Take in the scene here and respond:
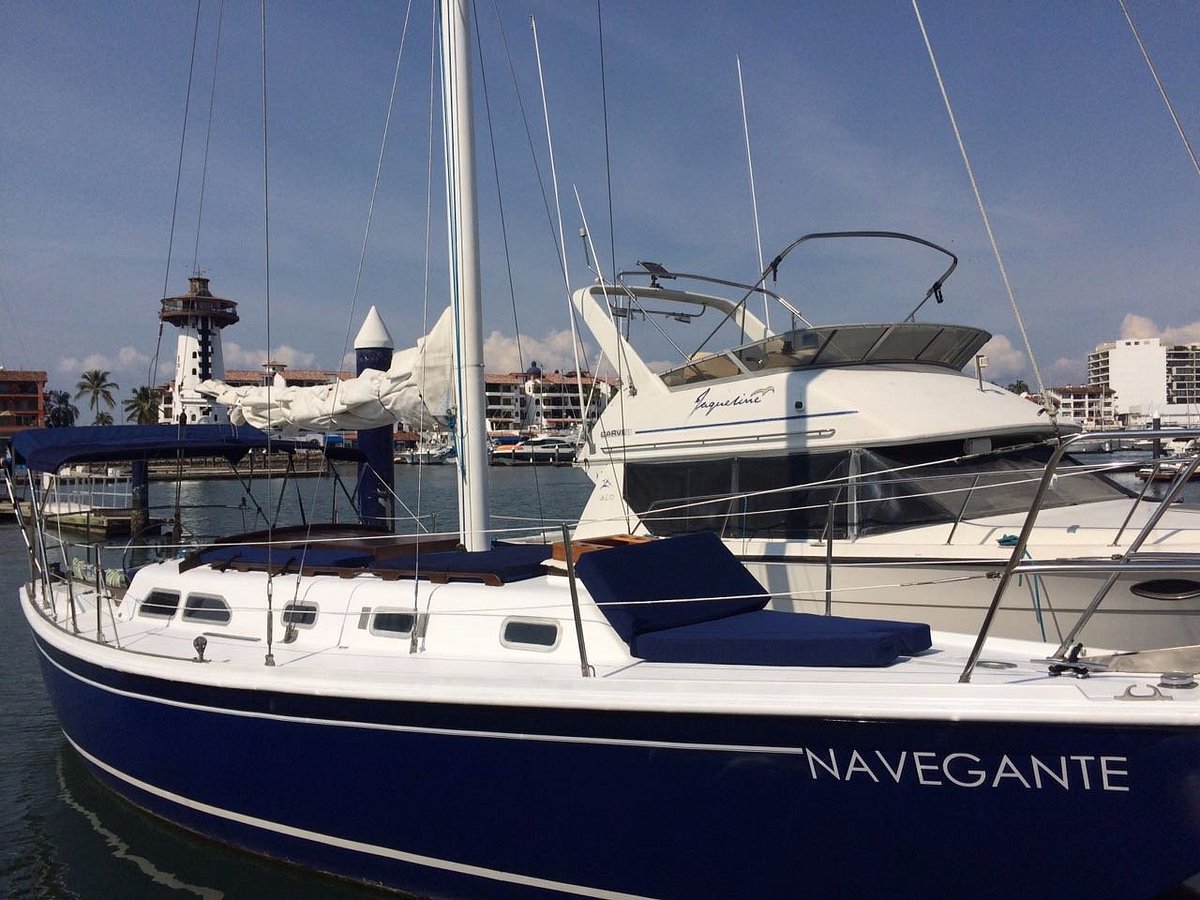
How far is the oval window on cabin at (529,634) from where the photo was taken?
17.0 ft

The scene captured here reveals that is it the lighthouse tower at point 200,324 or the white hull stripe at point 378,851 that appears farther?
the lighthouse tower at point 200,324

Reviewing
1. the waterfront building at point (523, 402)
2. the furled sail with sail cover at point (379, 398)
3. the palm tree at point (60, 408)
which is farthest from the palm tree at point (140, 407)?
the furled sail with sail cover at point (379, 398)

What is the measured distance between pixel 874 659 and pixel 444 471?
65.0 m

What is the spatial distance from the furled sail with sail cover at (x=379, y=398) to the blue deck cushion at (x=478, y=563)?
7.92 feet

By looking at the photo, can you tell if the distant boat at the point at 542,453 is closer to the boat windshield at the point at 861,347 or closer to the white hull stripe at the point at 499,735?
the boat windshield at the point at 861,347

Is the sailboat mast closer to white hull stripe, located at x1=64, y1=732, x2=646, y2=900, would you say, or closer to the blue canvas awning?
the blue canvas awning

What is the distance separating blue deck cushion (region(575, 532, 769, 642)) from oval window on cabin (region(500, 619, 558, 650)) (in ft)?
1.18

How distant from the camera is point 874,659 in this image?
4.42m

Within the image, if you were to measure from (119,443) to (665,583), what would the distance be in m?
5.25

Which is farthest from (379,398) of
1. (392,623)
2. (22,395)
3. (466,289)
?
(22,395)

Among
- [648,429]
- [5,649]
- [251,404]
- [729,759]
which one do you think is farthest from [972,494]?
[5,649]

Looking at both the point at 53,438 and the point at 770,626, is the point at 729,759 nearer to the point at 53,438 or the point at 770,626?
the point at 770,626

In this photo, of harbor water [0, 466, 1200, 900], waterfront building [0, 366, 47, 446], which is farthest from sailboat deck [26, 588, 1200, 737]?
waterfront building [0, 366, 47, 446]

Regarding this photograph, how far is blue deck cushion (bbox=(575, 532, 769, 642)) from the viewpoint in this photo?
4.94 metres
